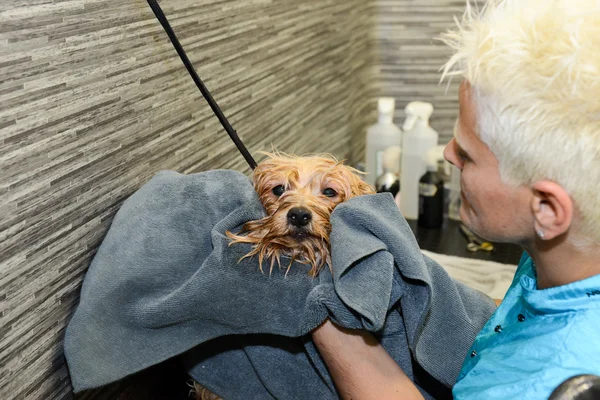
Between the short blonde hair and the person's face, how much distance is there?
2cm

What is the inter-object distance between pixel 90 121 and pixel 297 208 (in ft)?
1.16

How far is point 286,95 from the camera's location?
71.3 inches

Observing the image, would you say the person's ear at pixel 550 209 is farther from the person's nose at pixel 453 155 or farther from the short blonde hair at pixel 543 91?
the person's nose at pixel 453 155

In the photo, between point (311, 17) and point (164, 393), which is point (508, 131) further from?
point (311, 17)

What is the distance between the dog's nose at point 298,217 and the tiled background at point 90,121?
10.5 inches

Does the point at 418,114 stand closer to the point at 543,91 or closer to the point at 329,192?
the point at 329,192

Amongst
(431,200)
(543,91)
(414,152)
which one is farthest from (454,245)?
(543,91)

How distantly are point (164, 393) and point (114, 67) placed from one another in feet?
1.98

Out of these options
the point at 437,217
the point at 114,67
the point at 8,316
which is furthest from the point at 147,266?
the point at 437,217

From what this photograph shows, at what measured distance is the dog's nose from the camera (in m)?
1.12

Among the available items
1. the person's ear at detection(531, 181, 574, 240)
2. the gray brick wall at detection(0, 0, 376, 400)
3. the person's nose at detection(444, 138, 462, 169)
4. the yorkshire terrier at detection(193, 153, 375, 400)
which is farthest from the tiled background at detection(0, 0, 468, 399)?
the person's ear at detection(531, 181, 574, 240)

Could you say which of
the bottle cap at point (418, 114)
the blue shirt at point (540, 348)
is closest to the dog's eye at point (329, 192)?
the blue shirt at point (540, 348)

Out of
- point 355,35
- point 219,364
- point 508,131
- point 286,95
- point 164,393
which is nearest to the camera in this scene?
point 508,131

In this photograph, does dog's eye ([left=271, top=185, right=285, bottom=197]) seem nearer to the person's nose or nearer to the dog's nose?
the dog's nose
